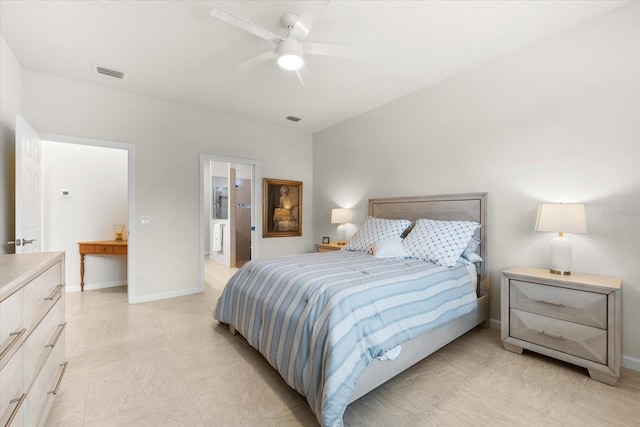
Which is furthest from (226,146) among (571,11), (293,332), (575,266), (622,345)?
(622,345)

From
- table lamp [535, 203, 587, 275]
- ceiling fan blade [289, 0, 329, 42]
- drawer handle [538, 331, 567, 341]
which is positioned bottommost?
drawer handle [538, 331, 567, 341]

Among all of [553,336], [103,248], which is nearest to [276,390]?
[553,336]

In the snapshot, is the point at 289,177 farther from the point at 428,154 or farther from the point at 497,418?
the point at 497,418

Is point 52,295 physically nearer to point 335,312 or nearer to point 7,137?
point 335,312

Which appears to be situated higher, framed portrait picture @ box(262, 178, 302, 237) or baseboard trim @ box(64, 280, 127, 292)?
framed portrait picture @ box(262, 178, 302, 237)

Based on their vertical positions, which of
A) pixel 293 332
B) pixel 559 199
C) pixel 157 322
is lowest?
pixel 157 322

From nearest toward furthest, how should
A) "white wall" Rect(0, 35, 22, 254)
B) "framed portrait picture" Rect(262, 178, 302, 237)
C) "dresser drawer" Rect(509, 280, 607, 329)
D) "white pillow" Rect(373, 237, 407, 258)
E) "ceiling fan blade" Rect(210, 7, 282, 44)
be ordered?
"ceiling fan blade" Rect(210, 7, 282, 44)
"dresser drawer" Rect(509, 280, 607, 329)
"white wall" Rect(0, 35, 22, 254)
"white pillow" Rect(373, 237, 407, 258)
"framed portrait picture" Rect(262, 178, 302, 237)

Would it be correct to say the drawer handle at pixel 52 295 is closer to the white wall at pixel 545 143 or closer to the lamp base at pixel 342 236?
the lamp base at pixel 342 236

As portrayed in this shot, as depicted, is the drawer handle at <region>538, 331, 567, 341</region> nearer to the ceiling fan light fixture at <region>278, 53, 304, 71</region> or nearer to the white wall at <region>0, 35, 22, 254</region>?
the ceiling fan light fixture at <region>278, 53, 304, 71</region>

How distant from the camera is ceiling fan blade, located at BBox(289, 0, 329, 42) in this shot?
5.76ft

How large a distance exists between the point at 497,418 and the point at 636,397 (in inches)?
40.9

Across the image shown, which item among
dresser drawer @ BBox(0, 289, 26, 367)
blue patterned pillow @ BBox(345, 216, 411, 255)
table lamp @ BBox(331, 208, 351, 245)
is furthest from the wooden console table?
dresser drawer @ BBox(0, 289, 26, 367)

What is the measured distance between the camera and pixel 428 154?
3549mm

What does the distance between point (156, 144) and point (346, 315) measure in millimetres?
3652
